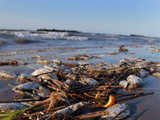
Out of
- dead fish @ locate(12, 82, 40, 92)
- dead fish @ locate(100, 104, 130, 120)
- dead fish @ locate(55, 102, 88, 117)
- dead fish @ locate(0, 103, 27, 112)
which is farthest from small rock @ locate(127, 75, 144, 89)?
dead fish @ locate(0, 103, 27, 112)

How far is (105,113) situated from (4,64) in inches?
185

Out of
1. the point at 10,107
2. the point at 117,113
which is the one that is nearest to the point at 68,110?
the point at 117,113

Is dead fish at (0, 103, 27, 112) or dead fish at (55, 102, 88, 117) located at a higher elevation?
dead fish at (55, 102, 88, 117)

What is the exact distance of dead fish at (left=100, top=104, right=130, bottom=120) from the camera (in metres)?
2.15

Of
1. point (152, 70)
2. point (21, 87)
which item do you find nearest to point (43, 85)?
point (21, 87)

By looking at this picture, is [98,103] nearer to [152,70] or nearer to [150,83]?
[150,83]

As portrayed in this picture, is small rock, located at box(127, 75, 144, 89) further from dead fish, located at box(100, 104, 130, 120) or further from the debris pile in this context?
dead fish, located at box(100, 104, 130, 120)

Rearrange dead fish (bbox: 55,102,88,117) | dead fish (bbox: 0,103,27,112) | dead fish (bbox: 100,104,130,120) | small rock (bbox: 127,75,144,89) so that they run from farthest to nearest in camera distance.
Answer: small rock (bbox: 127,75,144,89) → dead fish (bbox: 0,103,27,112) → dead fish (bbox: 100,104,130,120) → dead fish (bbox: 55,102,88,117)

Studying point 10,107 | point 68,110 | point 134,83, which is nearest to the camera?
point 68,110

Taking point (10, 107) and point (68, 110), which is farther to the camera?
point (10, 107)

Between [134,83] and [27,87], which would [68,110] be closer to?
[27,87]

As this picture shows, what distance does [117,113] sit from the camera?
2.23 m

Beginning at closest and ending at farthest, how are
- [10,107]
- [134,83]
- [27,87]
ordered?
[10,107], [27,87], [134,83]

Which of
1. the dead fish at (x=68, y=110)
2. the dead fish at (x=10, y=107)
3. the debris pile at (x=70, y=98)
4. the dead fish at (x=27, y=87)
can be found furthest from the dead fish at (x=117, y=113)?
the dead fish at (x=27, y=87)
